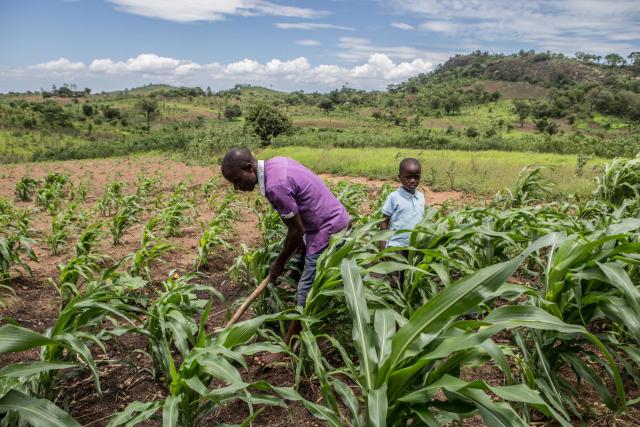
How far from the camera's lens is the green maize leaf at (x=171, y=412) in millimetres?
1432

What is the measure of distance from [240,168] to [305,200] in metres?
0.45

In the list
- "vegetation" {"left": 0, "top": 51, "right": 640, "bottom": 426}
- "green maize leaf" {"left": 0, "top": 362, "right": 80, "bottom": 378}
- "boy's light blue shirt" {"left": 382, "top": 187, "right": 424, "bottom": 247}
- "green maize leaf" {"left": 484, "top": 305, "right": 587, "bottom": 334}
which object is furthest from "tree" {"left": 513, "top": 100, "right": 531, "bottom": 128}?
"green maize leaf" {"left": 0, "top": 362, "right": 80, "bottom": 378}

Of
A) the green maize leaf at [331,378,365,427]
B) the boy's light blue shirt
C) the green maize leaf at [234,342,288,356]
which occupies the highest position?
the boy's light blue shirt

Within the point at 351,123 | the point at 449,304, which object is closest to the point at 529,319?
the point at 449,304

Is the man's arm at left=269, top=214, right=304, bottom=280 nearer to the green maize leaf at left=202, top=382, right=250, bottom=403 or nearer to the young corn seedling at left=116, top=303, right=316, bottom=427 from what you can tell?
the young corn seedling at left=116, top=303, right=316, bottom=427

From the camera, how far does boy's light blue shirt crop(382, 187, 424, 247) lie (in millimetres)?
3062

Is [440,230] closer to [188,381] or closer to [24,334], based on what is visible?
[188,381]

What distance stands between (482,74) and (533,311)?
5061 inches

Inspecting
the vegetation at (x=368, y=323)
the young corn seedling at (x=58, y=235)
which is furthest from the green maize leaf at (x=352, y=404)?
the young corn seedling at (x=58, y=235)

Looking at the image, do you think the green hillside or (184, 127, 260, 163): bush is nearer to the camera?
(184, 127, 260, 163): bush

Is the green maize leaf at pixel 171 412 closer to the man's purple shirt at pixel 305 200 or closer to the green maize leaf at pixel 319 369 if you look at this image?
the green maize leaf at pixel 319 369

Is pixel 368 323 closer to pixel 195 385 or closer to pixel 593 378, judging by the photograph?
pixel 195 385

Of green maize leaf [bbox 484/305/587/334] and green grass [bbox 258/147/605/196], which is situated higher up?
green maize leaf [bbox 484/305/587/334]

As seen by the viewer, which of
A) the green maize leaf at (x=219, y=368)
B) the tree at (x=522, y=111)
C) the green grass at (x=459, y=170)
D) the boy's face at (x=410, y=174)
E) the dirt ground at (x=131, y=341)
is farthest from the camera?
the tree at (x=522, y=111)
